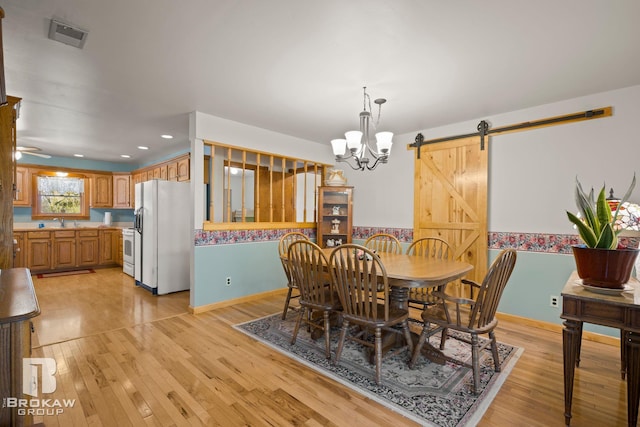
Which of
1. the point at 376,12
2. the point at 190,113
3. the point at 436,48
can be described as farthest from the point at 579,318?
the point at 190,113

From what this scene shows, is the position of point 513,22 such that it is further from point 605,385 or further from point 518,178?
point 605,385

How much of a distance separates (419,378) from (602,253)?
139 cm

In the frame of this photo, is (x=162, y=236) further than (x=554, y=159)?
Yes

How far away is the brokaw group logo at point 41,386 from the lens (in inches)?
67.4

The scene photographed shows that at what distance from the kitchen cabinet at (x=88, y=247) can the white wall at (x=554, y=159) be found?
6.67 m

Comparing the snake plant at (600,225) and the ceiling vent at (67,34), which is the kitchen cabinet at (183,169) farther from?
the snake plant at (600,225)

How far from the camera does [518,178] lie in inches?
135

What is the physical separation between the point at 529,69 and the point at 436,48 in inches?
35.9

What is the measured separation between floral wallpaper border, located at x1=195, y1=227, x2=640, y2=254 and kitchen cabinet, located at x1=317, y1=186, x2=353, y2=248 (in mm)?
368

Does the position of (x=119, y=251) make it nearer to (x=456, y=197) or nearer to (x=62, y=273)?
(x=62, y=273)

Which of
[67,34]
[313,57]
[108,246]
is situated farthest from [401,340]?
[108,246]

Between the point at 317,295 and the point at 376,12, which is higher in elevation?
the point at 376,12

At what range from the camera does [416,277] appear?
82.8 inches

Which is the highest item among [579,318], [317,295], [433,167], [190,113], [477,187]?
[190,113]
